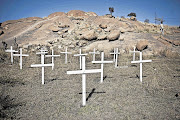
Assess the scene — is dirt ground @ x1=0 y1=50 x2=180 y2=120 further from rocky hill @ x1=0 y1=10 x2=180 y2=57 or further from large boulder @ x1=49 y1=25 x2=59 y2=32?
large boulder @ x1=49 y1=25 x2=59 y2=32

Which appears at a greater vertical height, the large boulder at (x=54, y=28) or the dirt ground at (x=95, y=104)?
the large boulder at (x=54, y=28)

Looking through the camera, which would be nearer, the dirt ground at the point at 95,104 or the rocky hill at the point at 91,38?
the dirt ground at the point at 95,104

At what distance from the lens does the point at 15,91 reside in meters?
5.43

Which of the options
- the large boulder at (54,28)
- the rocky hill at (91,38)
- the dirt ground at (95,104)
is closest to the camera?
the dirt ground at (95,104)

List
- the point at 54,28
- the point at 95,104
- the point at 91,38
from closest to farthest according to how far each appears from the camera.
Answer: the point at 95,104 → the point at 91,38 → the point at 54,28

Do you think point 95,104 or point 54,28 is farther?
point 54,28

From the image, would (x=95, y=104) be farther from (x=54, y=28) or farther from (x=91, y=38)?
(x=54, y=28)

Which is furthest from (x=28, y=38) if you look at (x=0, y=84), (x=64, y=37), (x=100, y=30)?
(x=0, y=84)

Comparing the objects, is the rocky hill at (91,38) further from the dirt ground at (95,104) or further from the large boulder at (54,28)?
the dirt ground at (95,104)

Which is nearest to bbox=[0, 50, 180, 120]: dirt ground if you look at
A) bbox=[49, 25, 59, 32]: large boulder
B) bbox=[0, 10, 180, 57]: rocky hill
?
bbox=[0, 10, 180, 57]: rocky hill

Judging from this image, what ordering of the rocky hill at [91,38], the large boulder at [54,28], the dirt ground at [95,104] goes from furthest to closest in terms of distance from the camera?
the large boulder at [54,28] < the rocky hill at [91,38] < the dirt ground at [95,104]

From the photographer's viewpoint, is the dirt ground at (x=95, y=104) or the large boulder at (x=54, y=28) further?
the large boulder at (x=54, y=28)

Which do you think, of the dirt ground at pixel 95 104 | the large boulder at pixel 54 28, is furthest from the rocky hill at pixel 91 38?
the dirt ground at pixel 95 104

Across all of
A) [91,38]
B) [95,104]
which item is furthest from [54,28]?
[95,104]
